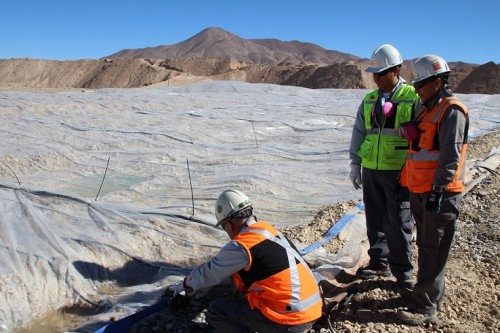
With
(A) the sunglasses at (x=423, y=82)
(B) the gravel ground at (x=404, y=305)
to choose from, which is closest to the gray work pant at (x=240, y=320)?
(B) the gravel ground at (x=404, y=305)

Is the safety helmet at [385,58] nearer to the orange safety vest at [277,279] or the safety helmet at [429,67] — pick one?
the safety helmet at [429,67]

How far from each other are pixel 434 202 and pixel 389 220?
575 millimetres

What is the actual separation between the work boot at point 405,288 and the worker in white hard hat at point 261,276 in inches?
36.4

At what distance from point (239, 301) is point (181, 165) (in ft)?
14.1

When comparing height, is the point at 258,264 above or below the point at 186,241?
above

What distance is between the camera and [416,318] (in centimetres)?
281

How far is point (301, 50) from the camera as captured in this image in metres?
117

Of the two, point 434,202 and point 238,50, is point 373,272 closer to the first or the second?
point 434,202

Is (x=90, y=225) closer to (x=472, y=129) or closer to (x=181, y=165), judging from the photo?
(x=181, y=165)

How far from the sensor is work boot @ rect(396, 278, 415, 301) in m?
3.07

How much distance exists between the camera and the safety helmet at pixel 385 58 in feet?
10.2

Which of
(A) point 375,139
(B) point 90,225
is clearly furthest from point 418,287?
(B) point 90,225

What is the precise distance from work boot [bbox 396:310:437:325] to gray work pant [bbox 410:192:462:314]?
0.08 ft

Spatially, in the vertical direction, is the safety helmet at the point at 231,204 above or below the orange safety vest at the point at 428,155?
below
